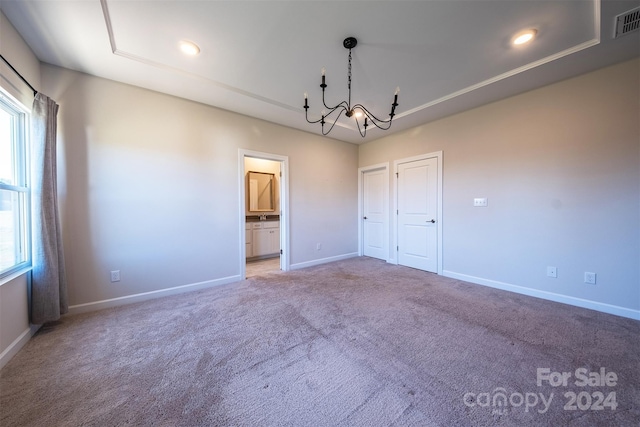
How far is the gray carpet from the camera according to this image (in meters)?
1.26

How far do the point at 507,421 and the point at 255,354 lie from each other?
1.65 meters

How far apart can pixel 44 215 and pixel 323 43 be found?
119 inches

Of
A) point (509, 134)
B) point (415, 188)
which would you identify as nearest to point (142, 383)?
point (415, 188)

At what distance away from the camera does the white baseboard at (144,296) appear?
247 centimetres

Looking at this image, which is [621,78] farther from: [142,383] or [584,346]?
[142,383]

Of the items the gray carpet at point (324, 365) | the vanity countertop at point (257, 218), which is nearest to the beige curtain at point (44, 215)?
the gray carpet at point (324, 365)

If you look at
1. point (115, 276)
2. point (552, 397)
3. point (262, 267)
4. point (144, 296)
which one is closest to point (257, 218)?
point (262, 267)

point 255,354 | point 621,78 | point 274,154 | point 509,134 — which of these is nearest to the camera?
point 255,354

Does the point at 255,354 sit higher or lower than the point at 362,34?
lower

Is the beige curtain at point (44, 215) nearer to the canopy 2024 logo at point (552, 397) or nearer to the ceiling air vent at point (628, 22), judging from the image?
the canopy 2024 logo at point (552, 397)

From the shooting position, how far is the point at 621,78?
2260 mm

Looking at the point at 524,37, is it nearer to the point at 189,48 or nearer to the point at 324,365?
the point at 189,48

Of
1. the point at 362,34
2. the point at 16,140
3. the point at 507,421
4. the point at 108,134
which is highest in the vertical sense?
A: the point at 362,34

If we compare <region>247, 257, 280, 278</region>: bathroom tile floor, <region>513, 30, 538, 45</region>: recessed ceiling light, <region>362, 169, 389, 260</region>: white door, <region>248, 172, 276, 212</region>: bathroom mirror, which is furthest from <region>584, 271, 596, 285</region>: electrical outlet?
<region>248, 172, 276, 212</region>: bathroom mirror
